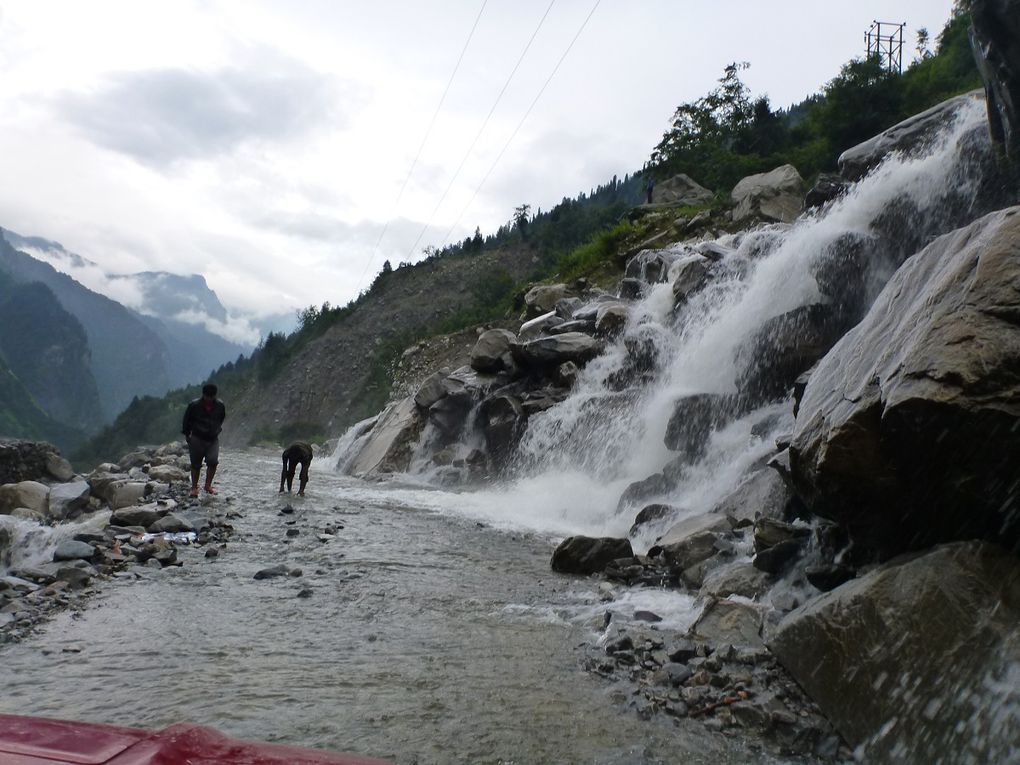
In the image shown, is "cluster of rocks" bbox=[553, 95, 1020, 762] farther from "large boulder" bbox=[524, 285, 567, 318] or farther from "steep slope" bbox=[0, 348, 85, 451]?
"steep slope" bbox=[0, 348, 85, 451]

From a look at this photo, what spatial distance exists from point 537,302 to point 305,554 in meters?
20.5

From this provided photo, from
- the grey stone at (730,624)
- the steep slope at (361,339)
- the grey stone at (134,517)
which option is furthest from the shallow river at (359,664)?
the steep slope at (361,339)

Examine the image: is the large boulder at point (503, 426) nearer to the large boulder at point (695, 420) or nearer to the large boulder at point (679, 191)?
the large boulder at point (695, 420)

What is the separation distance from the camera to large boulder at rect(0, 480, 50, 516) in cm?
1109

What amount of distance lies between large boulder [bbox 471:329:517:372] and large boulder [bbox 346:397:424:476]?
292 centimetres

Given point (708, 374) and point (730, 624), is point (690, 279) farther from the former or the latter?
point (730, 624)

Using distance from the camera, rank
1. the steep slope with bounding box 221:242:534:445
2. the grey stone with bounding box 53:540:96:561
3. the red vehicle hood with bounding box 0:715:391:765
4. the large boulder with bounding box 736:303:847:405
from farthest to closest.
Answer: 1. the steep slope with bounding box 221:242:534:445
2. the large boulder with bounding box 736:303:847:405
3. the grey stone with bounding box 53:540:96:561
4. the red vehicle hood with bounding box 0:715:391:765

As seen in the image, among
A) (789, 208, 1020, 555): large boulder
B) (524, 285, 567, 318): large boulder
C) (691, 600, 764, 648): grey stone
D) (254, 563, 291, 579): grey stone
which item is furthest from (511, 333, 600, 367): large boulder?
(789, 208, 1020, 555): large boulder

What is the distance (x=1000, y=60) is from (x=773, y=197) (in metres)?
18.5

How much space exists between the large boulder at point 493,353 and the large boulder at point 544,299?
17.4ft

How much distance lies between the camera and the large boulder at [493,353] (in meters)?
22.1

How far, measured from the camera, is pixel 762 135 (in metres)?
39.5

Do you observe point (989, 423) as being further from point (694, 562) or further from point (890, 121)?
point (890, 121)

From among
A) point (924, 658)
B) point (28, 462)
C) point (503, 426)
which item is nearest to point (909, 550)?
point (924, 658)
